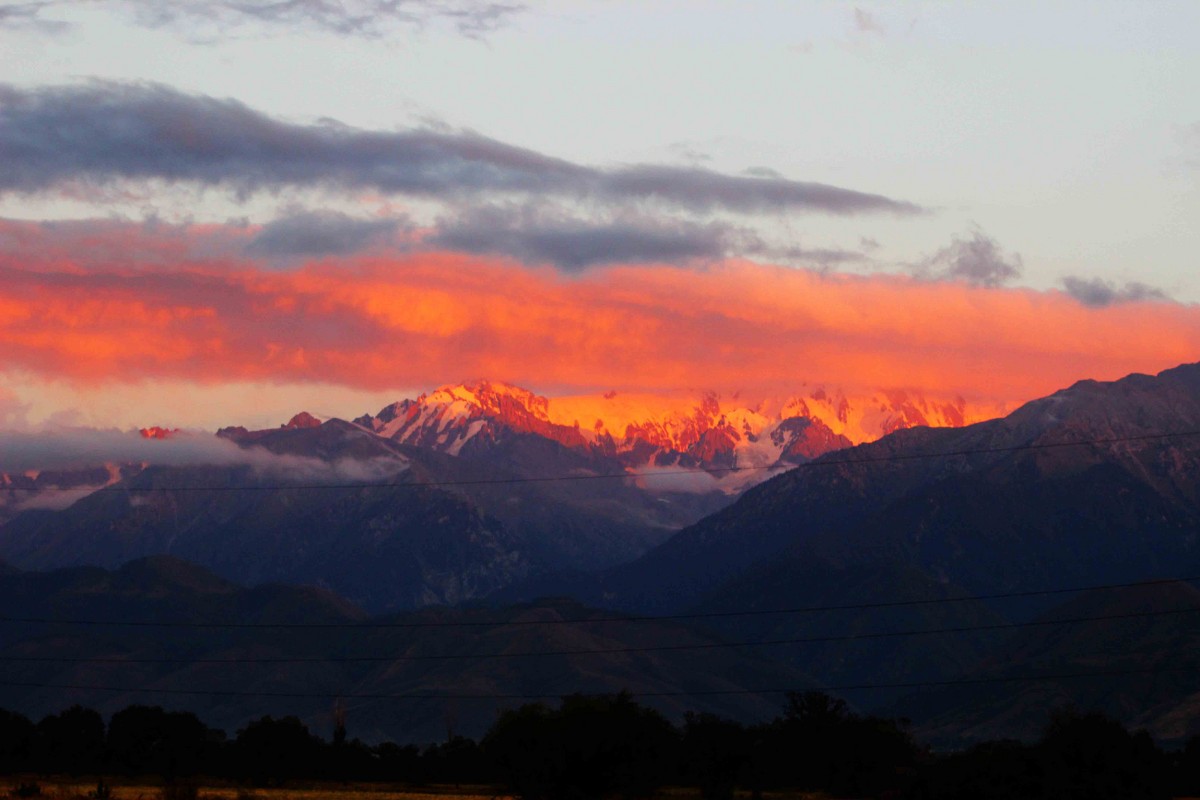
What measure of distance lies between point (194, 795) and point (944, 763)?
274 ft

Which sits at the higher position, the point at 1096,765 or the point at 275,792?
the point at 1096,765

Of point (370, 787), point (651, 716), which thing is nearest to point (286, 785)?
point (370, 787)

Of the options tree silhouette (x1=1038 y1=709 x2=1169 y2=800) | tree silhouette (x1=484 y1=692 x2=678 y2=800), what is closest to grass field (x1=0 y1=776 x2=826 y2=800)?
tree silhouette (x1=484 y1=692 x2=678 y2=800)

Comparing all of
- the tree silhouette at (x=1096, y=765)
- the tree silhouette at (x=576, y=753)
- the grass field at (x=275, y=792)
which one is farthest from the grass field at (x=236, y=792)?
the tree silhouette at (x=1096, y=765)

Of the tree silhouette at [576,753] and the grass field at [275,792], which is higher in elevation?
the tree silhouette at [576,753]

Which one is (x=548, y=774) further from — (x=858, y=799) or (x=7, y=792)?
(x=7, y=792)

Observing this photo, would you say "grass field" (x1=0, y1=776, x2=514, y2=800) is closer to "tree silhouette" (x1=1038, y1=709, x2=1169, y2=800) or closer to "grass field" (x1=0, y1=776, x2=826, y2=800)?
"grass field" (x1=0, y1=776, x2=826, y2=800)

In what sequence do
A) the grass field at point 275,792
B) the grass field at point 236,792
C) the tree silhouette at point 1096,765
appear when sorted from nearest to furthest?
the grass field at point 236,792 < the grass field at point 275,792 < the tree silhouette at point 1096,765

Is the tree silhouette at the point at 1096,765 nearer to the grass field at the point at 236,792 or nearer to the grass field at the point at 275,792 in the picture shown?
the grass field at the point at 275,792

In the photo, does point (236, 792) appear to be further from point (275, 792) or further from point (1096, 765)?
point (1096, 765)

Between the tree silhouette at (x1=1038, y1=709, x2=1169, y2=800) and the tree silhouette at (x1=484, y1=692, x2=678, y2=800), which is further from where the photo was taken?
the tree silhouette at (x1=484, y1=692, x2=678, y2=800)

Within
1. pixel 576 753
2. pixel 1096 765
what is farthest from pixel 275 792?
pixel 1096 765

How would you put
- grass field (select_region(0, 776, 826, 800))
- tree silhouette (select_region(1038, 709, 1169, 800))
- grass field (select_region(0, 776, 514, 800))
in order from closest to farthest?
grass field (select_region(0, 776, 514, 800)), grass field (select_region(0, 776, 826, 800)), tree silhouette (select_region(1038, 709, 1169, 800))

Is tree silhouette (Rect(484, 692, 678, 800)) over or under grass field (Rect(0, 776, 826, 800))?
over
